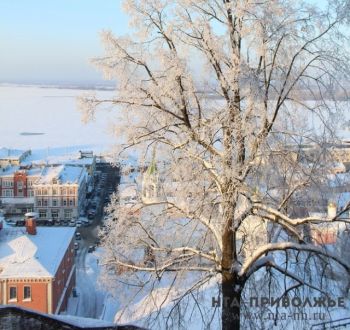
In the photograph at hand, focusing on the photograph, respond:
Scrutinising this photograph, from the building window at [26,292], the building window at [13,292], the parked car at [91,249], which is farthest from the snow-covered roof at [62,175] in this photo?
the building window at [13,292]

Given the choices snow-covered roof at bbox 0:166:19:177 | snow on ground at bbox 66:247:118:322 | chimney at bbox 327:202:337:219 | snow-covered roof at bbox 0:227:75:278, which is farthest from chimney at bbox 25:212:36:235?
snow-covered roof at bbox 0:166:19:177

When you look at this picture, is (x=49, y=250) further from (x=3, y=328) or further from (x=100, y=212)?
(x=100, y=212)

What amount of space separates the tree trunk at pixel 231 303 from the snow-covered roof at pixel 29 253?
14332mm

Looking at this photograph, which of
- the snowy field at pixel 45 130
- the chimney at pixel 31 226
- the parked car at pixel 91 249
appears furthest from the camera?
the snowy field at pixel 45 130

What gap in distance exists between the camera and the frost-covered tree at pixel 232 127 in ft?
16.8

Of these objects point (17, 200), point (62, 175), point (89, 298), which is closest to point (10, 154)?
point (17, 200)

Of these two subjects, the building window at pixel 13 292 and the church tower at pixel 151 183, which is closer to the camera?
the church tower at pixel 151 183

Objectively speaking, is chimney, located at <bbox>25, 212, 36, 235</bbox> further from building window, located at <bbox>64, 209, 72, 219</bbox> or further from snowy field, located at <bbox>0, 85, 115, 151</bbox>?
snowy field, located at <bbox>0, 85, 115, 151</bbox>

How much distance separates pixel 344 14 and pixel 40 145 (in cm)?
6437

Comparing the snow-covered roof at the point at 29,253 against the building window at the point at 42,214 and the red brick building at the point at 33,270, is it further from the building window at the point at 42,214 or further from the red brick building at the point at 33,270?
the building window at the point at 42,214

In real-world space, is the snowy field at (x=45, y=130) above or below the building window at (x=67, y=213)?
above

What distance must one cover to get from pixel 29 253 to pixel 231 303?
15341mm

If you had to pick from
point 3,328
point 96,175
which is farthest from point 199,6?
point 96,175

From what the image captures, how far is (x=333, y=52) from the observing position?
5.07 meters
